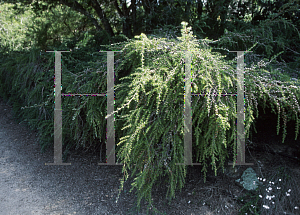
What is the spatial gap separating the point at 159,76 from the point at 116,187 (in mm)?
1423

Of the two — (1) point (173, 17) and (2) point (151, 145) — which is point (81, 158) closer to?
(2) point (151, 145)

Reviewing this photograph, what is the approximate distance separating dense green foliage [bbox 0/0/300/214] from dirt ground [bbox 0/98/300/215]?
9.2 inches

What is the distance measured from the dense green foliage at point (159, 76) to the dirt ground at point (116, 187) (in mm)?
233

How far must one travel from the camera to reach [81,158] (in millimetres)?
3283

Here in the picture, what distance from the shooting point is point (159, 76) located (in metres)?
2.04

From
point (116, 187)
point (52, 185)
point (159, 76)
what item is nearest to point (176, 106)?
point (159, 76)

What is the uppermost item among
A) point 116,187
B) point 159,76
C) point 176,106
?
point 159,76

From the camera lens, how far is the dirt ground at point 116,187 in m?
2.37

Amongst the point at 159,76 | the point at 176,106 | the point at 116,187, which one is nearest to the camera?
the point at 159,76

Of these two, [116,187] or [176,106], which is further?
[116,187]

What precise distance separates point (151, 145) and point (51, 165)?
1670 mm

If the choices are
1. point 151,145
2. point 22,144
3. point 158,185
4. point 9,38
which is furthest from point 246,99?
point 9,38

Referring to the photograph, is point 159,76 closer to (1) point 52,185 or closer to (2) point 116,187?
(2) point 116,187

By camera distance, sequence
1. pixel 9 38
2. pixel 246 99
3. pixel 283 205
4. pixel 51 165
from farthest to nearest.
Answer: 1. pixel 9 38
2. pixel 51 165
3. pixel 283 205
4. pixel 246 99
